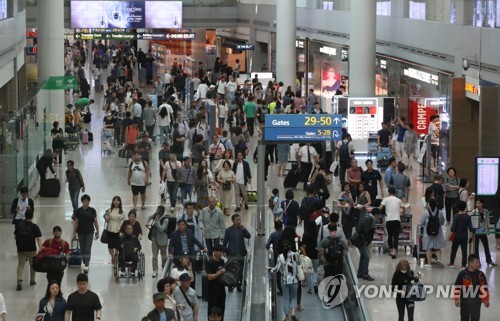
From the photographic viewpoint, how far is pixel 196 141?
26750 millimetres

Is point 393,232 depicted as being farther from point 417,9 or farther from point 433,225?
point 417,9

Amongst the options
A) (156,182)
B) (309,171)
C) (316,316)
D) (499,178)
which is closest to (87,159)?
(156,182)

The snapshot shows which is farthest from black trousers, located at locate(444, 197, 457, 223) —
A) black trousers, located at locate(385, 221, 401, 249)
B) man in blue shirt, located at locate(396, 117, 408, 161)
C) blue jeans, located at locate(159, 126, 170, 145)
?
blue jeans, located at locate(159, 126, 170, 145)

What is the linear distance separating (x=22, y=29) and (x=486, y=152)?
16164mm

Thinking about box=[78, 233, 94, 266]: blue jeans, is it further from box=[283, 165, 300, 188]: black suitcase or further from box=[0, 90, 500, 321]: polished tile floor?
box=[283, 165, 300, 188]: black suitcase

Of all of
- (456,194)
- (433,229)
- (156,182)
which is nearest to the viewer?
(433,229)

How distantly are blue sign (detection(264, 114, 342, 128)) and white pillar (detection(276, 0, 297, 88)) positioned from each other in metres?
27.4

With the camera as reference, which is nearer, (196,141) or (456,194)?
(456,194)

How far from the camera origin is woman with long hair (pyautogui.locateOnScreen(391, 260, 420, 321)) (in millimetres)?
14914

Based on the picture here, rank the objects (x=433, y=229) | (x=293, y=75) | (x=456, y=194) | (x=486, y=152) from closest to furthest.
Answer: (x=433, y=229) < (x=456, y=194) < (x=486, y=152) < (x=293, y=75)

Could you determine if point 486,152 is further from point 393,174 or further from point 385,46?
point 385,46

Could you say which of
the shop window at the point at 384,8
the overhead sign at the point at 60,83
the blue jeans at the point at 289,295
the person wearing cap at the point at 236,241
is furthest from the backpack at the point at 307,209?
the shop window at the point at 384,8

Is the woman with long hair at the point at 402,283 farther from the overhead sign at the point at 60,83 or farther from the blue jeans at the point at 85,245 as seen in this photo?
the overhead sign at the point at 60,83

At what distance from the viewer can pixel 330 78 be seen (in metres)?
47.4
